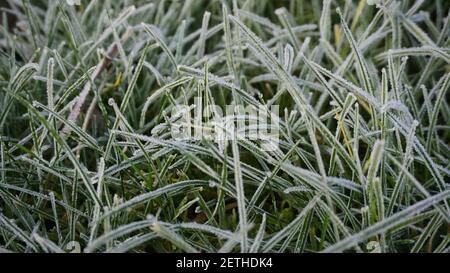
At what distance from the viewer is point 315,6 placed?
4.76 ft

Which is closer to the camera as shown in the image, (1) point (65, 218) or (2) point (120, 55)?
(1) point (65, 218)

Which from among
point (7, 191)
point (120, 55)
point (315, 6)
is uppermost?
point (315, 6)

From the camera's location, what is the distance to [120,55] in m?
1.23

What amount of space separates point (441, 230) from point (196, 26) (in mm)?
813

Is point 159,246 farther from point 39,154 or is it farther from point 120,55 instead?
point 120,55

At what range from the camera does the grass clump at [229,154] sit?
2.91 ft

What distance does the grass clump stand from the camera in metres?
0.89

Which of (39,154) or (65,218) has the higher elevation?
(39,154)

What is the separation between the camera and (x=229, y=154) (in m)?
1.08

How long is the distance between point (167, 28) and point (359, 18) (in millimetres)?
455

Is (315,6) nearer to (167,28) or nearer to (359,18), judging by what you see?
(359,18)
